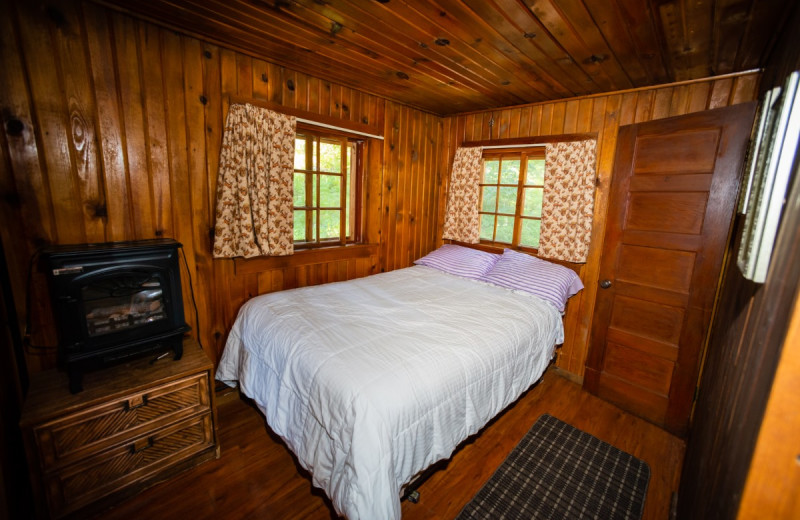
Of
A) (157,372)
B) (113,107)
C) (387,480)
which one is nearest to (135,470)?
(157,372)

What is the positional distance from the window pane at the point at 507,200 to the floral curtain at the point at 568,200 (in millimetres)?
375

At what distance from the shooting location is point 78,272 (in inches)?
58.0

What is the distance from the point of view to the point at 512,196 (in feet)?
10.7

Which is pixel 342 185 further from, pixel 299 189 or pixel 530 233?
pixel 530 233

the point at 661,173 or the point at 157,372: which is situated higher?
the point at 661,173

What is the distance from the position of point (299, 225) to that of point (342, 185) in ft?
1.89

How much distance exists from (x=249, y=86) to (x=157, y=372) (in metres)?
1.89

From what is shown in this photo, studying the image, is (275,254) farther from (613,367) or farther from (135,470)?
(613,367)

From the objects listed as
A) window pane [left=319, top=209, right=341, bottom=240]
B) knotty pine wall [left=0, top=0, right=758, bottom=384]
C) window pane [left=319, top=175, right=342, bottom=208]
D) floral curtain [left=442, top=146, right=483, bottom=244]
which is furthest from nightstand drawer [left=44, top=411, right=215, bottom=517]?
floral curtain [left=442, top=146, right=483, bottom=244]

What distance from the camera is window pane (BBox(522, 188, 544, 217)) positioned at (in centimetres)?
308

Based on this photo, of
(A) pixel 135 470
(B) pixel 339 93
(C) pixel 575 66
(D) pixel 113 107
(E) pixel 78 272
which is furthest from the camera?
(B) pixel 339 93

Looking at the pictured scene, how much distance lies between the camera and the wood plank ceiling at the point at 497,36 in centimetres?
155

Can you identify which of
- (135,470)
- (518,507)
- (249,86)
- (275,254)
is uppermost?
(249,86)

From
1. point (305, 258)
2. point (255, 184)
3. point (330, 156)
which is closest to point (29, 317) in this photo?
point (255, 184)
